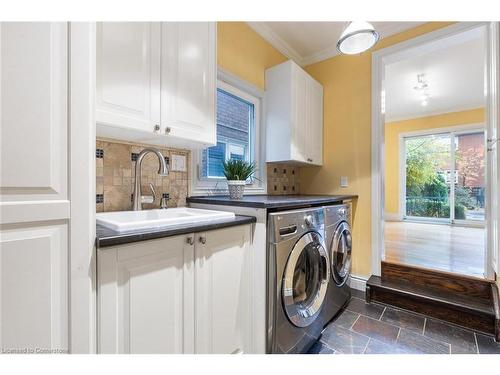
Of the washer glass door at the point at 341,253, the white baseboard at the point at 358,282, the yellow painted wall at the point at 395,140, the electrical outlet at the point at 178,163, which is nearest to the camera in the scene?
the electrical outlet at the point at 178,163

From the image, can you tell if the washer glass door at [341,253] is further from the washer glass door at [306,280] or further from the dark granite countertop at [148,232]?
the dark granite countertop at [148,232]

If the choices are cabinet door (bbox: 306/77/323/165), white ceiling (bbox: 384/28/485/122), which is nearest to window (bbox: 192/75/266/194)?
cabinet door (bbox: 306/77/323/165)

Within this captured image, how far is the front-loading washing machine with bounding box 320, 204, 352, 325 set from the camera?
1770mm

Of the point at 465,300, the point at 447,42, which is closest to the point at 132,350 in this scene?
the point at 465,300

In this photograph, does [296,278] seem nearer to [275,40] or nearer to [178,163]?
[178,163]

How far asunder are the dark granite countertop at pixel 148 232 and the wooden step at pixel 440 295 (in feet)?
6.13

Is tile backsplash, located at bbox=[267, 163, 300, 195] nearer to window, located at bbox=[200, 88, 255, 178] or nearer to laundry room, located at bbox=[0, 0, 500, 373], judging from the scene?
laundry room, located at bbox=[0, 0, 500, 373]

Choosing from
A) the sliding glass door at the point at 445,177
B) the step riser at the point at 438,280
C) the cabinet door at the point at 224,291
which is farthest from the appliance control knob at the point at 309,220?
the sliding glass door at the point at 445,177

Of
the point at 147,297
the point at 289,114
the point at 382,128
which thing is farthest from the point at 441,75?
the point at 147,297

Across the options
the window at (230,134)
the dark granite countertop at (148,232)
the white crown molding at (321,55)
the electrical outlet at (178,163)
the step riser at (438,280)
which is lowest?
the step riser at (438,280)

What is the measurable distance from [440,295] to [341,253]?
3.01 ft

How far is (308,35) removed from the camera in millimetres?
2465

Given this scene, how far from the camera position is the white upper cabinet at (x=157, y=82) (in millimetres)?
1089
